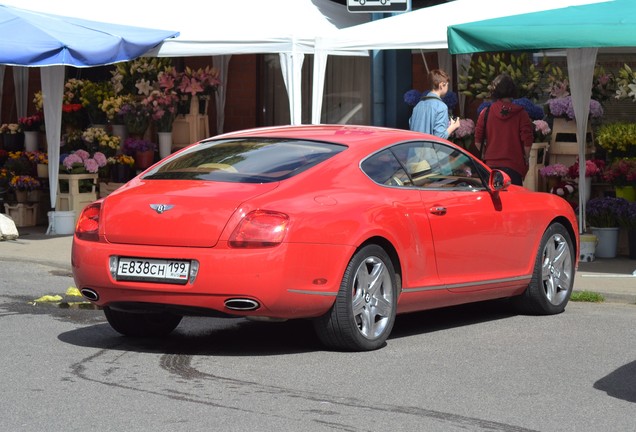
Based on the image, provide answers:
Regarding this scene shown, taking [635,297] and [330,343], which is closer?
[330,343]

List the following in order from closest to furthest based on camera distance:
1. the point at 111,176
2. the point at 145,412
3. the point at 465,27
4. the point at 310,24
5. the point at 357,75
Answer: the point at 145,412 → the point at 465,27 → the point at 310,24 → the point at 111,176 → the point at 357,75

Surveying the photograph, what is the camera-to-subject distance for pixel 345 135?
905 cm

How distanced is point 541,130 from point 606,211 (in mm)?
1551

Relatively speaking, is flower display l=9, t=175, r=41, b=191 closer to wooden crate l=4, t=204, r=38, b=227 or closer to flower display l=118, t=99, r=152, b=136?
wooden crate l=4, t=204, r=38, b=227

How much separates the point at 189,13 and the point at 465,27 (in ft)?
16.1

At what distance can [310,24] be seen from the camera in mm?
15852

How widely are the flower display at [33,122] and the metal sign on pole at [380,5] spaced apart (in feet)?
24.2

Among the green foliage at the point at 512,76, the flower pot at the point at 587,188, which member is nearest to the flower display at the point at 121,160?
the green foliage at the point at 512,76

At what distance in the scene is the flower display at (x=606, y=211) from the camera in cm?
1408

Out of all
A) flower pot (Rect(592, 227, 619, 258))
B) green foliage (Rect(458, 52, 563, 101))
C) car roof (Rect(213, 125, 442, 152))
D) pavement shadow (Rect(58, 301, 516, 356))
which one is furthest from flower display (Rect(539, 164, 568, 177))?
car roof (Rect(213, 125, 442, 152))

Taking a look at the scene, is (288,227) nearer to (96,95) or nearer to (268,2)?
(268,2)

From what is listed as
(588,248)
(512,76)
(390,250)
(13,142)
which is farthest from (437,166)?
(13,142)

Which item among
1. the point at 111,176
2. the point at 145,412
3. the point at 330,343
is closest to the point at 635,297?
the point at 330,343

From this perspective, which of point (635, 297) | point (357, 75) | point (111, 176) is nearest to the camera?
point (635, 297)
